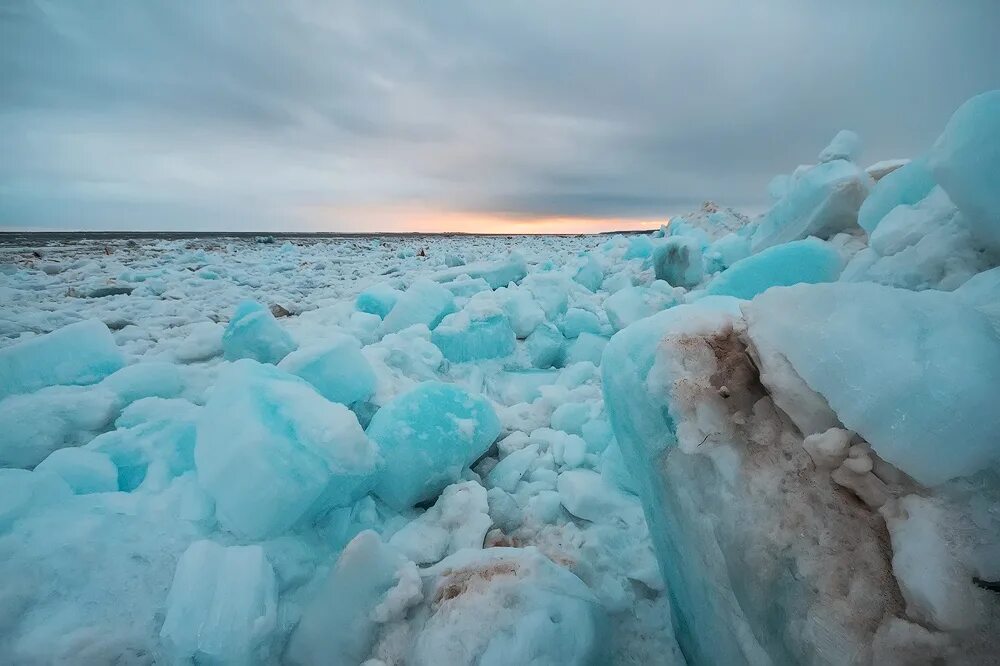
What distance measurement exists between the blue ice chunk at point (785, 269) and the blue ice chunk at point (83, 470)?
2926 millimetres

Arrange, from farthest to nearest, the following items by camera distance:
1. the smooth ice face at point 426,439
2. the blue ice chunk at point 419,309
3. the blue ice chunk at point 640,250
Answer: the blue ice chunk at point 640,250 < the blue ice chunk at point 419,309 < the smooth ice face at point 426,439

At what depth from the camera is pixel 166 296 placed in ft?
16.2

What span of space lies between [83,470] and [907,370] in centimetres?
213

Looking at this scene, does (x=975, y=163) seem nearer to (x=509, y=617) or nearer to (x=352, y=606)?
(x=509, y=617)

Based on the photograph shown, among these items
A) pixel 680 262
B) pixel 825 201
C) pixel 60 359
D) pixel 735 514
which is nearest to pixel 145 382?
pixel 60 359

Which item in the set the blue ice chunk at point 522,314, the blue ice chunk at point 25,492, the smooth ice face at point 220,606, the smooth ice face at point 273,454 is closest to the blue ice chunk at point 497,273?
the blue ice chunk at point 522,314

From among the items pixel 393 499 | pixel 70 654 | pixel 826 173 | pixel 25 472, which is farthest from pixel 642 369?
pixel 826 173

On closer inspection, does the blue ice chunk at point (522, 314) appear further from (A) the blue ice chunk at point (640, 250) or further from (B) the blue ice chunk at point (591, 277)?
(A) the blue ice chunk at point (640, 250)

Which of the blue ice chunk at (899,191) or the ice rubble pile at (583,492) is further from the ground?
the blue ice chunk at (899,191)

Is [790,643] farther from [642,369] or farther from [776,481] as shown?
[642,369]

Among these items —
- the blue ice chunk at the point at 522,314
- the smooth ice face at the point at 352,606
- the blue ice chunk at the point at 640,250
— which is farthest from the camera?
the blue ice chunk at the point at 640,250

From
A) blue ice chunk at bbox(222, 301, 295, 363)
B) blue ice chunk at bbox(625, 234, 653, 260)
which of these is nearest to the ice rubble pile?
blue ice chunk at bbox(222, 301, 295, 363)

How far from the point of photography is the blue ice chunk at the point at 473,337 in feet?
9.84

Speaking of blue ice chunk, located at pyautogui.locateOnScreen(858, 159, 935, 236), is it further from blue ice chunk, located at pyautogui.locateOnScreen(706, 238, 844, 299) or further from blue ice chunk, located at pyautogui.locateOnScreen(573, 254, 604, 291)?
blue ice chunk, located at pyautogui.locateOnScreen(573, 254, 604, 291)
